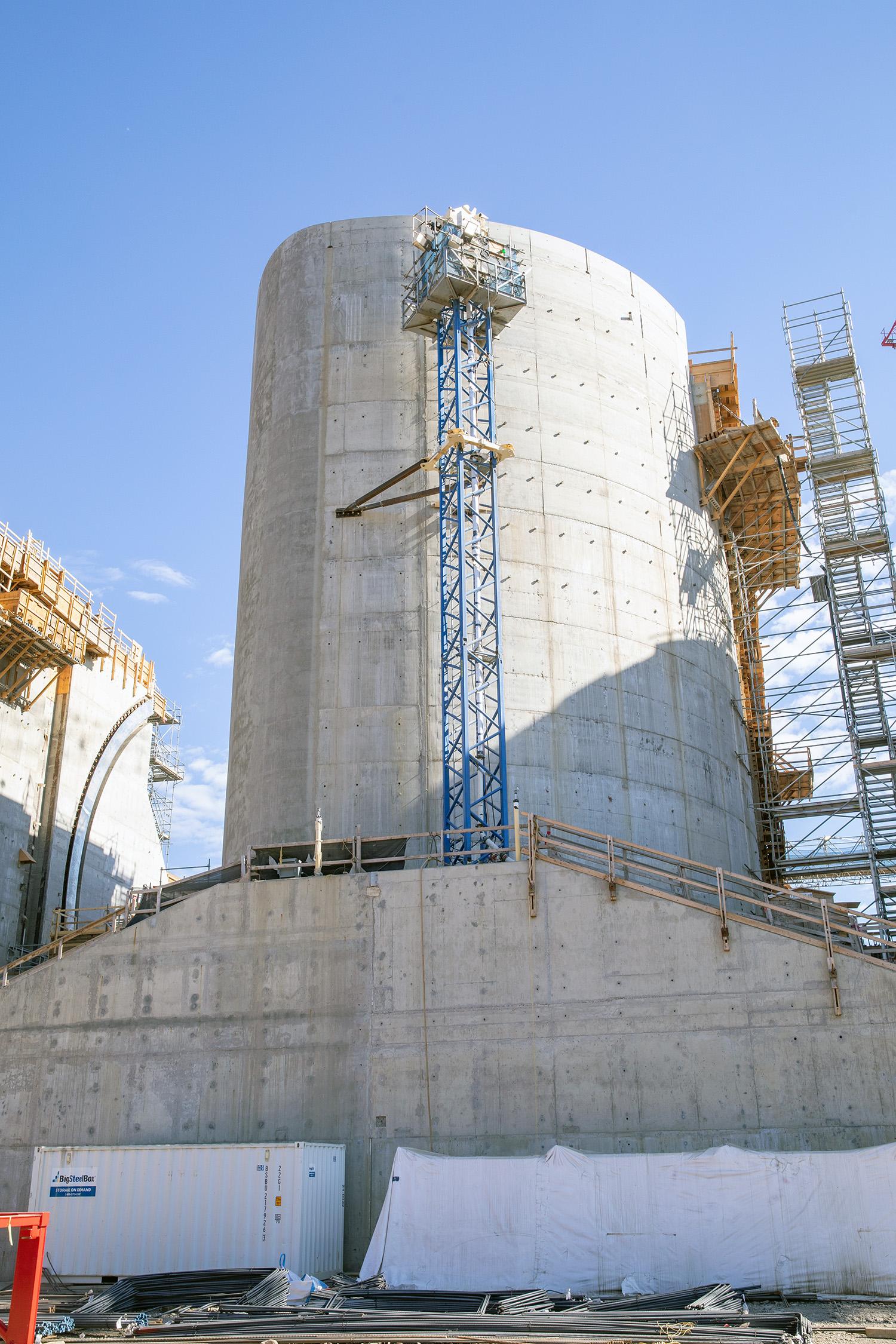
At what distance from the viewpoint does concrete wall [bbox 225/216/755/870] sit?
31.4 m

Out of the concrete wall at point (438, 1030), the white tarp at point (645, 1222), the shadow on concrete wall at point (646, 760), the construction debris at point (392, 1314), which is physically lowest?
the construction debris at point (392, 1314)

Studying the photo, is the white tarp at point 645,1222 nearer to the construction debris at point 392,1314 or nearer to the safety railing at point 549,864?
the construction debris at point 392,1314

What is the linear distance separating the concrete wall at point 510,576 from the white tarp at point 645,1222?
11558 millimetres

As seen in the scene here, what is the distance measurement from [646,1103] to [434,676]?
492 inches

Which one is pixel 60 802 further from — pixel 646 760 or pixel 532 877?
pixel 532 877

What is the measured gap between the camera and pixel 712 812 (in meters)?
34.4

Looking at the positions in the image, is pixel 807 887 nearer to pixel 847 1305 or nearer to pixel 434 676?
pixel 434 676

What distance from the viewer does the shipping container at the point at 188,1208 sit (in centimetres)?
2095

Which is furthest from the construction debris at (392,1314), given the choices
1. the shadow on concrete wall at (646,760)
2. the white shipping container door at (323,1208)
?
the shadow on concrete wall at (646,760)

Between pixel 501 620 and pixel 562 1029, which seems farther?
pixel 501 620

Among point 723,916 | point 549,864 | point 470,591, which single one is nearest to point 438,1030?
point 549,864

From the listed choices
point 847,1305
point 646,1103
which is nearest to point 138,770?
point 646,1103

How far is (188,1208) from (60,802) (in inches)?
824

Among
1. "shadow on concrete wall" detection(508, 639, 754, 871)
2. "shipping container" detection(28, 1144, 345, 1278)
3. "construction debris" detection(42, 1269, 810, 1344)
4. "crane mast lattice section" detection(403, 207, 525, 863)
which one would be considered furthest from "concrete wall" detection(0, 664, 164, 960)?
"construction debris" detection(42, 1269, 810, 1344)
